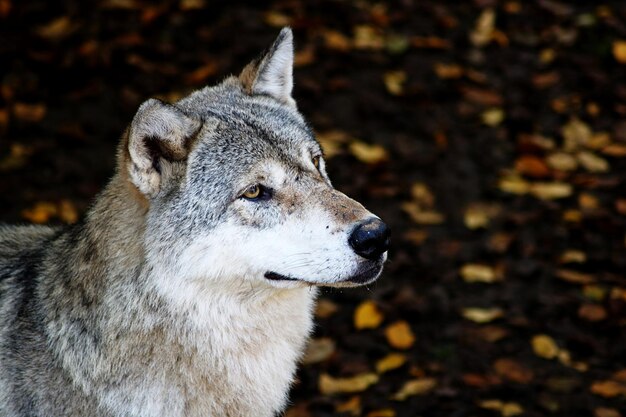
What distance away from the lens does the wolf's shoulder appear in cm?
445

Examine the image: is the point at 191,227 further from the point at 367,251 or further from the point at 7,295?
the point at 7,295

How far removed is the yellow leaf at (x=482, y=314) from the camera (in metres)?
6.29

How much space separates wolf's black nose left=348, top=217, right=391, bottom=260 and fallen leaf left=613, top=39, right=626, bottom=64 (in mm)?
6343

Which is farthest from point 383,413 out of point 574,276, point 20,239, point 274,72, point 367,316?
point 20,239

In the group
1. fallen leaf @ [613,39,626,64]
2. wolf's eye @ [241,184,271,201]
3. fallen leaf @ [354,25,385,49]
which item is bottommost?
wolf's eye @ [241,184,271,201]

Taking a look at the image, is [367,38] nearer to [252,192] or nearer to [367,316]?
[367,316]

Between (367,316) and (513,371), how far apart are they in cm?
122

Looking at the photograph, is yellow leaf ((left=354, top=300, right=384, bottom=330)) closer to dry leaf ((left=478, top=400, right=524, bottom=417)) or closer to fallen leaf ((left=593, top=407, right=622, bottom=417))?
dry leaf ((left=478, top=400, right=524, bottom=417))

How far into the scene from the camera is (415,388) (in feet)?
18.7

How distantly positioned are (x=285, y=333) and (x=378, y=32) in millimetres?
5855

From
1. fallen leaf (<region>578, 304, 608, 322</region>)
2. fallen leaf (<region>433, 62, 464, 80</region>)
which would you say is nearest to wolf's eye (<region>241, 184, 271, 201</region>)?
fallen leaf (<region>578, 304, 608, 322</region>)

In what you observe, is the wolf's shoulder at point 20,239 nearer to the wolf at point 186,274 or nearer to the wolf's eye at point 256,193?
the wolf at point 186,274

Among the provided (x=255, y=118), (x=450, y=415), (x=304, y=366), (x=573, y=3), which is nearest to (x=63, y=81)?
(x=304, y=366)

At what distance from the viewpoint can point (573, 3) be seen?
31.4 ft
